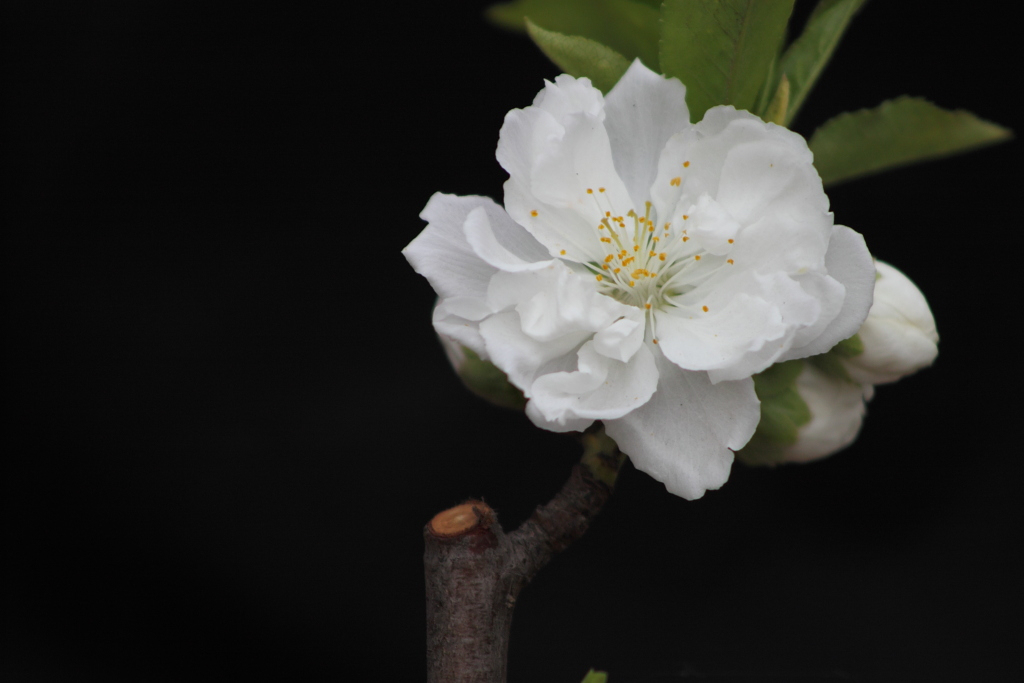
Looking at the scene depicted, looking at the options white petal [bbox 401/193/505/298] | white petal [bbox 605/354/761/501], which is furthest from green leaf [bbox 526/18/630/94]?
white petal [bbox 605/354/761/501]

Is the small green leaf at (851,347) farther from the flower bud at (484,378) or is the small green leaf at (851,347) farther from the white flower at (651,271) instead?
the flower bud at (484,378)

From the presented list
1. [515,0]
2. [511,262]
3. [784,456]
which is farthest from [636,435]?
[515,0]

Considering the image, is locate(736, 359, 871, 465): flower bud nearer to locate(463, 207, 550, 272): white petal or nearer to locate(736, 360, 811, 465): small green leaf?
locate(736, 360, 811, 465): small green leaf

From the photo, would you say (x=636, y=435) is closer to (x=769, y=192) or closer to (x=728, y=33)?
(x=769, y=192)

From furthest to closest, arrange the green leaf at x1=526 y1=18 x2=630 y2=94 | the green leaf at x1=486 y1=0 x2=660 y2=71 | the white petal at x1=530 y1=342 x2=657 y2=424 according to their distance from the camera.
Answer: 1. the green leaf at x1=486 y1=0 x2=660 y2=71
2. the green leaf at x1=526 y1=18 x2=630 y2=94
3. the white petal at x1=530 y1=342 x2=657 y2=424

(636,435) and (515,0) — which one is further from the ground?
(515,0)

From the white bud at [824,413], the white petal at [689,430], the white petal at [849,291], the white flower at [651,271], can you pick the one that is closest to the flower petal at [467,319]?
the white flower at [651,271]
